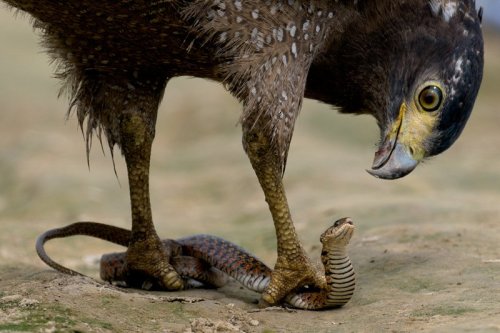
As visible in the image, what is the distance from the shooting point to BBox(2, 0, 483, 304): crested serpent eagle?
5.02 meters

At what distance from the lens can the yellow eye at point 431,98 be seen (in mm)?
5277

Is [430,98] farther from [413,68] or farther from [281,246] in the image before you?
[281,246]

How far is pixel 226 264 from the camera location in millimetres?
5734

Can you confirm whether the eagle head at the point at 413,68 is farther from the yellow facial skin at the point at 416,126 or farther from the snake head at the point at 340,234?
the snake head at the point at 340,234

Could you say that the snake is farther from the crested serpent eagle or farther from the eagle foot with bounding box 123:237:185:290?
the crested serpent eagle

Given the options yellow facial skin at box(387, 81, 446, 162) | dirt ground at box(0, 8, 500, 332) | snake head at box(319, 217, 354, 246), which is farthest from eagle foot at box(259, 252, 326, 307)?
yellow facial skin at box(387, 81, 446, 162)

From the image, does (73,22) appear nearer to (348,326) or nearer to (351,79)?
(351,79)

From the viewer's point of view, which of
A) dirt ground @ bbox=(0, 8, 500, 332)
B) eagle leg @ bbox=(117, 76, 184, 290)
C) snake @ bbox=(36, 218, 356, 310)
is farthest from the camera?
eagle leg @ bbox=(117, 76, 184, 290)

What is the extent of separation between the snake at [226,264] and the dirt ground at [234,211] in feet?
0.36

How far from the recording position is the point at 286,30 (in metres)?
5.04

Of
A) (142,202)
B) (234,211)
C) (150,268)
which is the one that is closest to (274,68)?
(142,202)

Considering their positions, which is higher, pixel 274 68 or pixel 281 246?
pixel 274 68

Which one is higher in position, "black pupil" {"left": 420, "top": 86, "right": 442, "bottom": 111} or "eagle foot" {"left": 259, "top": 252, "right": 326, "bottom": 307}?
"black pupil" {"left": 420, "top": 86, "right": 442, "bottom": 111}

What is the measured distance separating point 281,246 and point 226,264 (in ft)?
1.76
